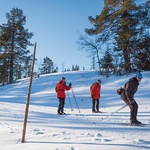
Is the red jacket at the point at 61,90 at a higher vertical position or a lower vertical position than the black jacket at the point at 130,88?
lower

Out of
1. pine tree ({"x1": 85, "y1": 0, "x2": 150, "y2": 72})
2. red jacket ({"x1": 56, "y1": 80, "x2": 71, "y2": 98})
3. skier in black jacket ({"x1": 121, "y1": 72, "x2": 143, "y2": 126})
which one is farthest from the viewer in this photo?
pine tree ({"x1": 85, "y1": 0, "x2": 150, "y2": 72})

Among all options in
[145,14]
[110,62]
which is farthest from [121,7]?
[110,62]

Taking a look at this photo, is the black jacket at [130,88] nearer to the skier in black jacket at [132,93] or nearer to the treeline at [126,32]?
the skier in black jacket at [132,93]

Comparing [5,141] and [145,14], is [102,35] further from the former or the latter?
[5,141]

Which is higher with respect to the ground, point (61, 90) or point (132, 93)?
point (132, 93)

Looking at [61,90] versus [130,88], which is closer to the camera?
[130,88]

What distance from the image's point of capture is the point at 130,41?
2673 cm

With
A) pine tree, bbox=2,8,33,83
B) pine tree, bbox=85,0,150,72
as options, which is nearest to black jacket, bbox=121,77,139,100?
pine tree, bbox=85,0,150,72

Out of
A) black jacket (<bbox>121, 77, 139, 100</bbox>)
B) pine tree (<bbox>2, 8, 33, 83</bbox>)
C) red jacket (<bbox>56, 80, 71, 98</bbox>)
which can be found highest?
pine tree (<bbox>2, 8, 33, 83</bbox>)

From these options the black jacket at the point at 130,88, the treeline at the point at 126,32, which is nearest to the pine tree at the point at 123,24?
the treeline at the point at 126,32

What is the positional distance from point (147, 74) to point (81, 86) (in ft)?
22.5

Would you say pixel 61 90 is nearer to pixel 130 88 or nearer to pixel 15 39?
pixel 130 88

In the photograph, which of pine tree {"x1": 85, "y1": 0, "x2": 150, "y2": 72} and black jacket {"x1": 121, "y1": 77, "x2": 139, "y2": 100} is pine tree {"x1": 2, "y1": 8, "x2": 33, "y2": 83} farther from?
black jacket {"x1": 121, "y1": 77, "x2": 139, "y2": 100}

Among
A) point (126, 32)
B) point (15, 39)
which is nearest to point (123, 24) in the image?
point (126, 32)
